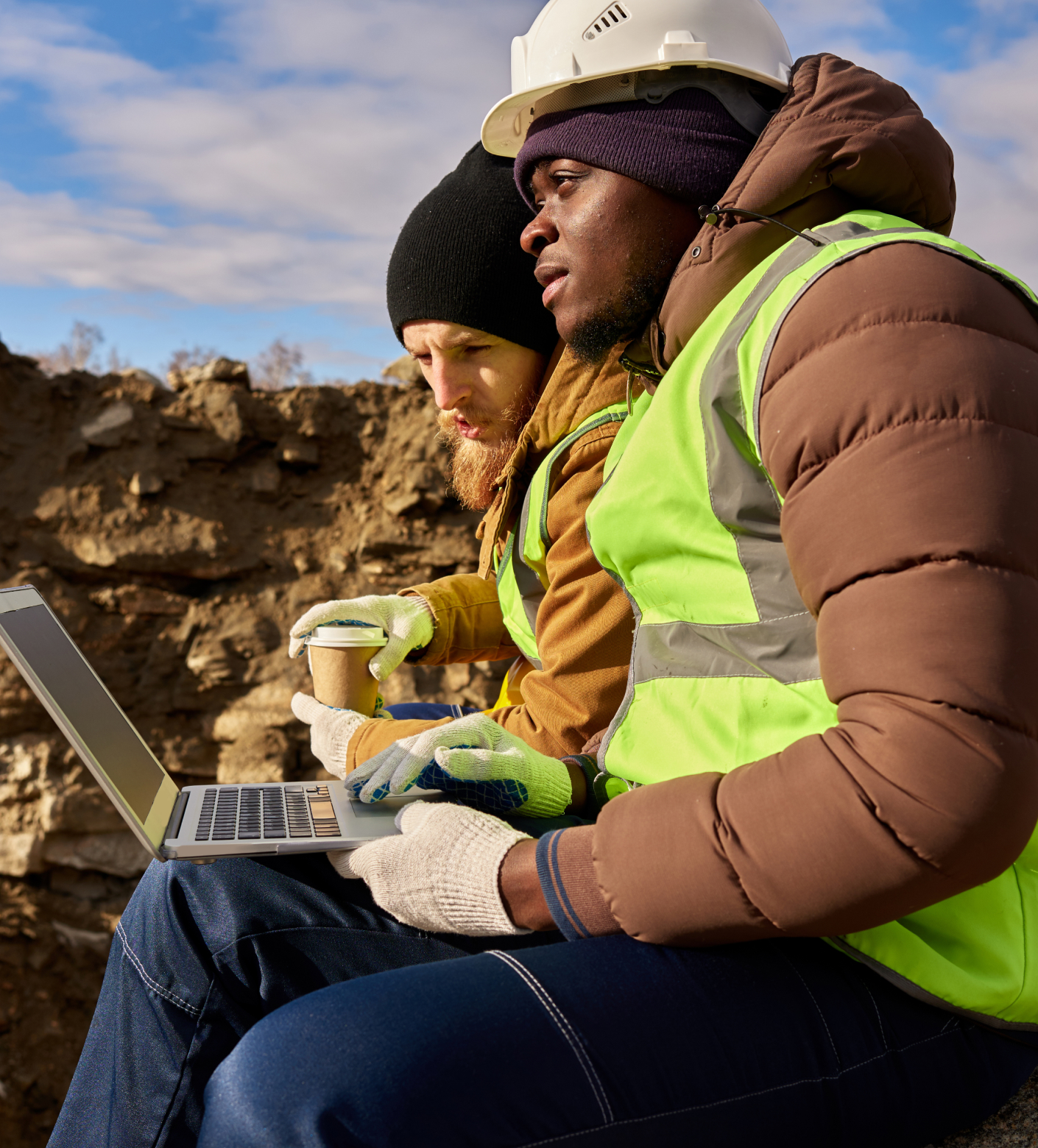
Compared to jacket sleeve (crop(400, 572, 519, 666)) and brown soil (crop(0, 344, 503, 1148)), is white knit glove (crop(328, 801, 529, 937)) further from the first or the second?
brown soil (crop(0, 344, 503, 1148))

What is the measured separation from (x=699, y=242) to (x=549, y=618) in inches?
34.2

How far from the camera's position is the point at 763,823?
99 cm

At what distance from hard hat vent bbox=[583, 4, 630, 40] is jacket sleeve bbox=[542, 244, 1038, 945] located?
97cm

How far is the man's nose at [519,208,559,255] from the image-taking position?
5.74 feet

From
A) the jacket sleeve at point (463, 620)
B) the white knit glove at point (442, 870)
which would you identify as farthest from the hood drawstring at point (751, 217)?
the jacket sleeve at point (463, 620)

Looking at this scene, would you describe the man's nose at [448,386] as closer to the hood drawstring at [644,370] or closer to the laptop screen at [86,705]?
the hood drawstring at [644,370]

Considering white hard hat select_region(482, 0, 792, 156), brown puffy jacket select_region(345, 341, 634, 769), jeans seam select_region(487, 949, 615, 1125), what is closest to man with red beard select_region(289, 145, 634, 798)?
brown puffy jacket select_region(345, 341, 634, 769)

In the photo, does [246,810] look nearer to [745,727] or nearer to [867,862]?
[745,727]

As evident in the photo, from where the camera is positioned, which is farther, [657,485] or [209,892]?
[209,892]

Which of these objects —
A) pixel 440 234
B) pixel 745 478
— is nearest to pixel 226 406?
pixel 440 234

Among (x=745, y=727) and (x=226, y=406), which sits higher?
(x=226, y=406)

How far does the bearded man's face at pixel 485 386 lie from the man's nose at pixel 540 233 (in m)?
0.83

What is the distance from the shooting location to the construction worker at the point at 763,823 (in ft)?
3.06

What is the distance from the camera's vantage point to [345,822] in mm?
1487
